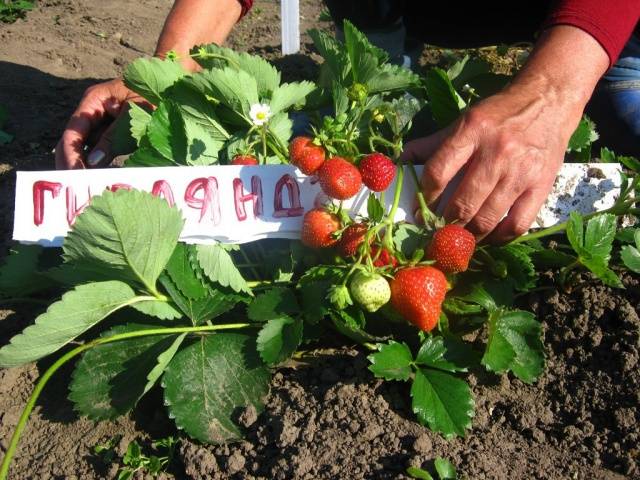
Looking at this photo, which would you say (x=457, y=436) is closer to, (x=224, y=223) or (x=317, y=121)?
(x=224, y=223)

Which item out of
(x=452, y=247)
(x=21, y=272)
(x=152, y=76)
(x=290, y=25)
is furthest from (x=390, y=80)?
(x=290, y=25)

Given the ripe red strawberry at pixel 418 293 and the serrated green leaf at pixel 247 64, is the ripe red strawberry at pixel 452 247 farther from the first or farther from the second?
the serrated green leaf at pixel 247 64

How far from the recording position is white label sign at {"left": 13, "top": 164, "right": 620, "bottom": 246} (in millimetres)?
1520

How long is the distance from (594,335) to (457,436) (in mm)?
437

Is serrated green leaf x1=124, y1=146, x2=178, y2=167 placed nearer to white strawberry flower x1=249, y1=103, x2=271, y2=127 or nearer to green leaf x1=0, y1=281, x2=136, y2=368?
white strawberry flower x1=249, y1=103, x2=271, y2=127

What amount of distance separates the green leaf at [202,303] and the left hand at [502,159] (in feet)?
1.66

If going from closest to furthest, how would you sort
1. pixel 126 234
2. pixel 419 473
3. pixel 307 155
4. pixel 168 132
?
pixel 419 473
pixel 126 234
pixel 307 155
pixel 168 132

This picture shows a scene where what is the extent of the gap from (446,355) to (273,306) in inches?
15.2

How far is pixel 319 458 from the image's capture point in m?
1.27

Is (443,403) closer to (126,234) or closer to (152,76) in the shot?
(126,234)

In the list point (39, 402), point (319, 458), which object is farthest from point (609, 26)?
point (39, 402)

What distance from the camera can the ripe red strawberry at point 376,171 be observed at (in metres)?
1.37

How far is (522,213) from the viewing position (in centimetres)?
143

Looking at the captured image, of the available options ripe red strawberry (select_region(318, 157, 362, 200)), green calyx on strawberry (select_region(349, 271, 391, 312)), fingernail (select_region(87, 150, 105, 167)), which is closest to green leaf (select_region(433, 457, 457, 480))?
green calyx on strawberry (select_region(349, 271, 391, 312))
